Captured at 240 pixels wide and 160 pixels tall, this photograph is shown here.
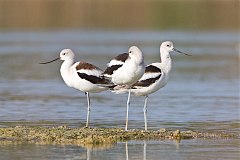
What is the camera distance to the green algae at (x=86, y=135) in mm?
13766

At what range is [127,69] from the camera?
48.2 feet

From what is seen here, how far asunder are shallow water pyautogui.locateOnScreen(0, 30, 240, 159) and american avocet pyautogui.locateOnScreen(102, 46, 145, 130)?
4.35ft

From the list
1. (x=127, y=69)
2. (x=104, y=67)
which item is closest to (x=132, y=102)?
(x=127, y=69)

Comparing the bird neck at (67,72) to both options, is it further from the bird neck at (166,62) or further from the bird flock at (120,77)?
the bird neck at (166,62)

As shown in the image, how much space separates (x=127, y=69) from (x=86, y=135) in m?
1.45

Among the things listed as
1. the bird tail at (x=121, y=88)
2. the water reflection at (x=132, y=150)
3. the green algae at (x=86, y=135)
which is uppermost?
the bird tail at (x=121, y=88)

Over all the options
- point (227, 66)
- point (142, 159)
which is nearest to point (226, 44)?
point (227, 66)

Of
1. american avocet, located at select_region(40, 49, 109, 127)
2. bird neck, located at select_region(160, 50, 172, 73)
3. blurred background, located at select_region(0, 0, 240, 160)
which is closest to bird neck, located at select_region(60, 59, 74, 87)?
american avocet, located at select_region(40, 49, 109, 127)

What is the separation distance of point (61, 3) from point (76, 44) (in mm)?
34006

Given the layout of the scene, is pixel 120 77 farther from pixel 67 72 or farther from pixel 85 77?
pixel 67 72

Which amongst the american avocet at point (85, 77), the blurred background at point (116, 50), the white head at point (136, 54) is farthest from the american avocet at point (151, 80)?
the blurred background at point (116, 50)

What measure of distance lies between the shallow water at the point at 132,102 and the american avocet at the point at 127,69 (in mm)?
Answer: 1326

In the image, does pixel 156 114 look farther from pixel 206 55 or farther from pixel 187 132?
pixel 206 55

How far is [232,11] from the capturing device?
213ft
